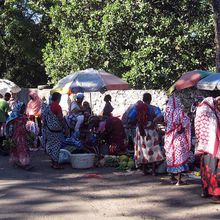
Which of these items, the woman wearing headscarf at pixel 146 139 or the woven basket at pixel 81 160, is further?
the woven basket at pixel 81 160

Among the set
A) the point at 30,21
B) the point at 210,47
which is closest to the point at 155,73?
the point at 210,47

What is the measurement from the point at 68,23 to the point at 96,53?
214cm

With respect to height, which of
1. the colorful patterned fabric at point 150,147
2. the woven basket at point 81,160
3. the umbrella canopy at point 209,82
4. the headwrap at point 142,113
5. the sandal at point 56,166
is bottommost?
the sandal at point 56,166

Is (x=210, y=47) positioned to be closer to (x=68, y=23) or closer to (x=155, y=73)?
(x=155, y=73)

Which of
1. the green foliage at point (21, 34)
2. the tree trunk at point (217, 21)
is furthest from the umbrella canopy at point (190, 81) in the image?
the green foliage at point (21, 34)

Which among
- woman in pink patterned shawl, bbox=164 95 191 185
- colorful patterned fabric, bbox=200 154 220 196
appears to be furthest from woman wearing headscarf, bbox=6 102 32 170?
colorful patterned fabric, bbox=200 154 220 196

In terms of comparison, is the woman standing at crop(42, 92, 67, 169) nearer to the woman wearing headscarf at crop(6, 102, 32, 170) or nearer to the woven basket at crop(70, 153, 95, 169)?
the woven basket at crop(70, 153, 95, 169)

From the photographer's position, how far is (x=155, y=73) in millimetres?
15812

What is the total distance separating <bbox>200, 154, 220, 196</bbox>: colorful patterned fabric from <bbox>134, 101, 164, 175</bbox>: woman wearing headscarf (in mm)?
1843

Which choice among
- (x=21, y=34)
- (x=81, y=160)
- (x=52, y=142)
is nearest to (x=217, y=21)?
(x=81, y=160)

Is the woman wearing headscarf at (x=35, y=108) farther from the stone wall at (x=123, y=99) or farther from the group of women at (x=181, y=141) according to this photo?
the group of women at (x=181, y=141)

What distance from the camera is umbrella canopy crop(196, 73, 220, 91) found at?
9781 millimetres

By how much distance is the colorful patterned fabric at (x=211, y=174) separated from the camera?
666cm

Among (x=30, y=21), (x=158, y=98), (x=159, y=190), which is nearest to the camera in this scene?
(x=159, y=190)
